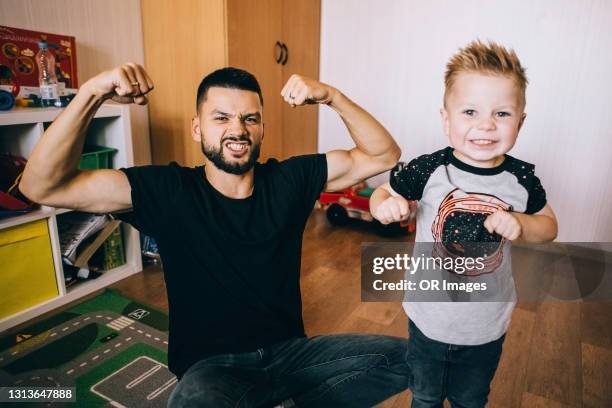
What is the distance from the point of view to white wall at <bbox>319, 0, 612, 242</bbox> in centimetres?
259

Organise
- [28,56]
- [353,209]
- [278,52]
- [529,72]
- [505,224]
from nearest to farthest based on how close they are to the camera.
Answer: [505,224], [28,56], [529,72], [278,52], [353,209]

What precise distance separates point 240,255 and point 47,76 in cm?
161

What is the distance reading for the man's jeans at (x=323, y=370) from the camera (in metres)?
1.11

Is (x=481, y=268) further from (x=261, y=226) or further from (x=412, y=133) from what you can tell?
(x=412, y=133)

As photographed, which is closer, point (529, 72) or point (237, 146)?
point (237, 146)

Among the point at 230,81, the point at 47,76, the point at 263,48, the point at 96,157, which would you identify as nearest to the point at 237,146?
the point at 230,81

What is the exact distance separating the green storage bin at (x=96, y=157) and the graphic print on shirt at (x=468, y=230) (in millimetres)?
1727

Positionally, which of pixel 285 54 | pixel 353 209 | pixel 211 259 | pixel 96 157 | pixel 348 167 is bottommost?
pixel 353 209

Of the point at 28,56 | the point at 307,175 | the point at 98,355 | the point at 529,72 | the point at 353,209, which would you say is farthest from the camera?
the point at 353,209

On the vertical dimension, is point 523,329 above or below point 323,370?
below

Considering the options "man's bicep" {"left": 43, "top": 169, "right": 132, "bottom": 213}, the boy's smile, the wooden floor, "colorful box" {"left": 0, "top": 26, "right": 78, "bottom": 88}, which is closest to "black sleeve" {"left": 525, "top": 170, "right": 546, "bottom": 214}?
the boy's smile

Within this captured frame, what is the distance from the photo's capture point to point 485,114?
0.95 metres

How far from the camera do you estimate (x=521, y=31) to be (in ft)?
8.89

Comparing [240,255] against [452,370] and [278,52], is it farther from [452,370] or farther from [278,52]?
[278,52]
